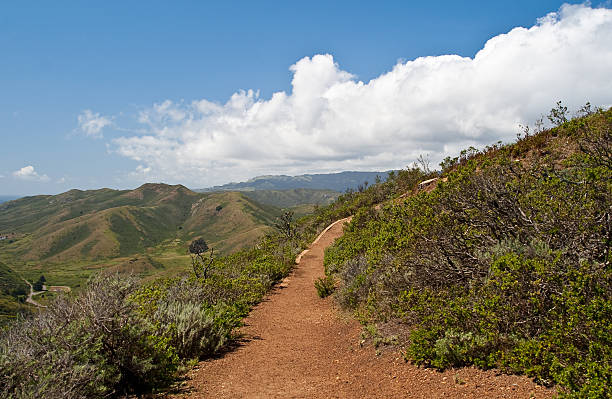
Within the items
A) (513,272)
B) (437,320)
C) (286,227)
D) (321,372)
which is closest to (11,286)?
(286,227)

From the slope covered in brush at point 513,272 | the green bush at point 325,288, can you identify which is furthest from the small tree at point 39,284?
the slope covered in brush at point 513,272

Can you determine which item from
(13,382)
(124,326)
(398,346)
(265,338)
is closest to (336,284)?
(265,338)

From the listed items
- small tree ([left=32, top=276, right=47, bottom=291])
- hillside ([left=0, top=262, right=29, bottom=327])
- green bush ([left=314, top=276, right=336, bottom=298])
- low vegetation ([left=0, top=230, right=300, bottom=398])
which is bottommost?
small tree ([left=32, top=276, right=47, bottom=291])

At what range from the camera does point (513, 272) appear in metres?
4.73

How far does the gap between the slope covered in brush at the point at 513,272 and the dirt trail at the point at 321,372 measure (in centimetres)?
29

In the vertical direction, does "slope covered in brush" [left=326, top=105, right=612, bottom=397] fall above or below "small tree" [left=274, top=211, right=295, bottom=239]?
above

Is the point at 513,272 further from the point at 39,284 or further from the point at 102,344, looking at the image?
the point at 39,284

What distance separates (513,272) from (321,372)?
3.81m

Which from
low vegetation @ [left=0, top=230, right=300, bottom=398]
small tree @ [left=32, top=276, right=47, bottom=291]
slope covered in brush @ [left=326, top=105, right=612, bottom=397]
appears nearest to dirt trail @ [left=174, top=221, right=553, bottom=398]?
slope covered in brush @ [left=326, top=105, right=612, bottom=397]

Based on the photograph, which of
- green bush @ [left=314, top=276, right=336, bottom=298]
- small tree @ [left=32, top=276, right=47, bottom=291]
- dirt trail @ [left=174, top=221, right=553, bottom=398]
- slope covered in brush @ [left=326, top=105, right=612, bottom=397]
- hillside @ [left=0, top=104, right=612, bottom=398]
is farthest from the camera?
small tree @ [left=32, top=276, right=47, bottom=291]

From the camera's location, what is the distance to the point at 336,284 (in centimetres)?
1373

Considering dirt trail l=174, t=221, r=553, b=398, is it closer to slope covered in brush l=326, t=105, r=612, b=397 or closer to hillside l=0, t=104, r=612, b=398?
hillside l=0, t=104, r=612, b=398

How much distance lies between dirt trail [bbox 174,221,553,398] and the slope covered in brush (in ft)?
0.97

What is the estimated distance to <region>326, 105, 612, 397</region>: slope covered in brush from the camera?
388 cm
